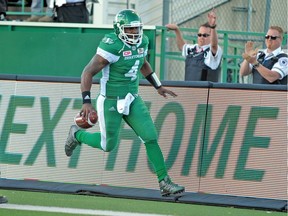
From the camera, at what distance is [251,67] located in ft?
33.8

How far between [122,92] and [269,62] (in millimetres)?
1903

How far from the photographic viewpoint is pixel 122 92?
9.28 meters

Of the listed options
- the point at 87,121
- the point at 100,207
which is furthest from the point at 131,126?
the point at 100,207

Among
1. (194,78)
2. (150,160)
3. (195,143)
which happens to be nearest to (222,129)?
(195,143)

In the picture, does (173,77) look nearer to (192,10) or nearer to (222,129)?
(192,10)

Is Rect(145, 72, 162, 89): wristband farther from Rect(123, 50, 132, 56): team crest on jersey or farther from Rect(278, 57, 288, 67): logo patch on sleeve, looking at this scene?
Rect(278, 57, 288, 67): logo patch on sleeve

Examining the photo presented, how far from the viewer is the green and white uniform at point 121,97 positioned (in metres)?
9.04

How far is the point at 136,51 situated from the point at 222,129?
128 centimetres

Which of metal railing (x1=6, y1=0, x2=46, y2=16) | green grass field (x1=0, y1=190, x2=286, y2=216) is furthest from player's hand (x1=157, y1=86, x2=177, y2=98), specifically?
metal railing (x1=6, y1=0, x2=46, y2=16)

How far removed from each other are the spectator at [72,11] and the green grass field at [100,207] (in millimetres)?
4897

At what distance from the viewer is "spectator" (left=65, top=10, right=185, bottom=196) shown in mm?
9008

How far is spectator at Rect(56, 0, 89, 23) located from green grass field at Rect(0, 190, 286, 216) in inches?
193

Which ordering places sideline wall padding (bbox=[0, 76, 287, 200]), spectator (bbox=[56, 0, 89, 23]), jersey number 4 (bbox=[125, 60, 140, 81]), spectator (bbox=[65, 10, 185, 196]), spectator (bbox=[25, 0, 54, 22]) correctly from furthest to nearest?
spectator (bbox=[25, 0, 54, 22])
spectator (bbox=[56, 0, 89, 23])
sideline wall padding (bbox=[0, 76, 287, 200])
jersey number 4 (bbox=[125, 60, 140, 81])
spectator (bbox=[65, 10, 185, 196])

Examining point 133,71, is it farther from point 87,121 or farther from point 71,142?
point 71,142
